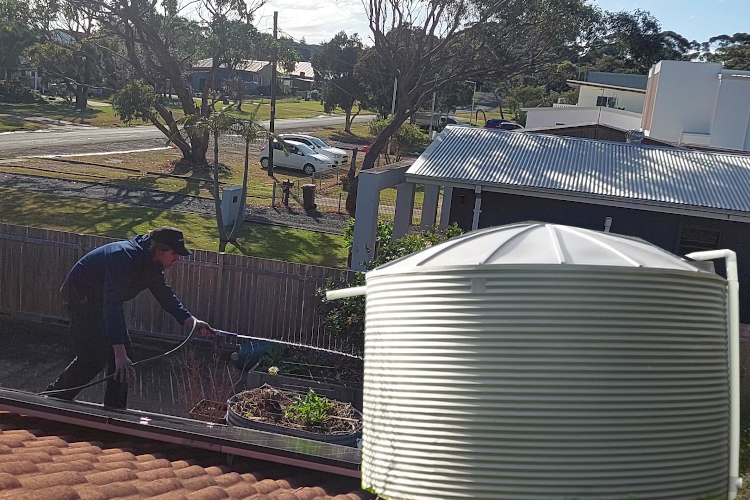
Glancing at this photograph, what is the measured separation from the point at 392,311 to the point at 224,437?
1.81 m

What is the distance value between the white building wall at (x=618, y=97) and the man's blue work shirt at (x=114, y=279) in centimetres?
4278

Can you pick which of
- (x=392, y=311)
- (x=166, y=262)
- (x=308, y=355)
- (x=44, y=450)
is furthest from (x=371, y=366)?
(x=308, y=355)

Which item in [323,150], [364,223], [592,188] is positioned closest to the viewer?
[364,223]

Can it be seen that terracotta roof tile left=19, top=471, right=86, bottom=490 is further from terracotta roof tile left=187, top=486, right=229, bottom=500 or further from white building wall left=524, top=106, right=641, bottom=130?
white building wall left=524, top=106, right=641, bottom=130

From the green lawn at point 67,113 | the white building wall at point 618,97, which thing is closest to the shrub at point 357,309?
the green lawn at point 67,113

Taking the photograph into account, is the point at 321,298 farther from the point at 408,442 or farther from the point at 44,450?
the point at 408,442

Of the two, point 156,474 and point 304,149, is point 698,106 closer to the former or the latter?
point 304,149

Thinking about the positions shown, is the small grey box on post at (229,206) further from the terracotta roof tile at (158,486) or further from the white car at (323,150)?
the terracotta roof tile at (158,486)

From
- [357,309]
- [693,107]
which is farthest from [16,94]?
[357,309]

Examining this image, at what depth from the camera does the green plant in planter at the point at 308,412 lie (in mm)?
6512

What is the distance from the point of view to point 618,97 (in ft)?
160

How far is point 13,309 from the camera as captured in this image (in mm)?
11586

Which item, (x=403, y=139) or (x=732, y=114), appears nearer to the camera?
(x=732, y=114)

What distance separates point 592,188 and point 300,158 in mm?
19874
